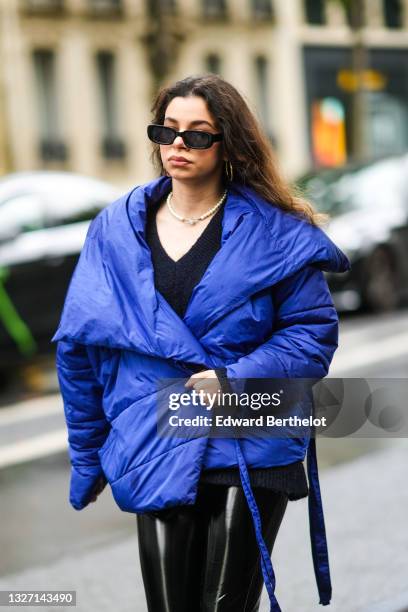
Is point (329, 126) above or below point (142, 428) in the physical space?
below

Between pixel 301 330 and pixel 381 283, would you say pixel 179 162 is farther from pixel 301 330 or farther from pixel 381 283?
pixel 381 283

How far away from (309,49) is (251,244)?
1341 inches

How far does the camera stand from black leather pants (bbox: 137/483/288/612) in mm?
3061

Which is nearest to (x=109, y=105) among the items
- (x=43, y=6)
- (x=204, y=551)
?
(x=43, y=6)

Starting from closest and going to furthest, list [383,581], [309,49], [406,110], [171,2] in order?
[383,581] → [171,2] → [309,49] → [406,110]

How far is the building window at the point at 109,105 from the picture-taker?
100 ft

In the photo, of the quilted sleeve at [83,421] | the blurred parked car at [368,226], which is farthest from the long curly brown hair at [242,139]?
the blurred parked car at [368,226]

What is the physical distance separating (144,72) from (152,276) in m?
28.5

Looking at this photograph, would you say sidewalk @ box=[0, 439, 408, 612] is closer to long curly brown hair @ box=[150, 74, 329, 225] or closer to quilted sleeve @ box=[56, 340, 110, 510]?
quilted sleeve @ box=[56, 340, 110, 510]

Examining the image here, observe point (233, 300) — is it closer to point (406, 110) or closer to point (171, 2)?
point (171, 2)

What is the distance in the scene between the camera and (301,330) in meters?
3.12

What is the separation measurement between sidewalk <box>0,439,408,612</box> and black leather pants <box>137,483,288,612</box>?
4.12ft

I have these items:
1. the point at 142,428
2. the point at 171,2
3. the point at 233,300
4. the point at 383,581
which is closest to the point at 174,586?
the point at 142,428

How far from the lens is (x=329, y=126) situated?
36.7m
